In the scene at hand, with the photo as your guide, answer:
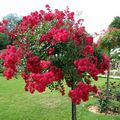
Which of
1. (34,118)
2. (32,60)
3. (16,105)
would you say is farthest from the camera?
(16,105)

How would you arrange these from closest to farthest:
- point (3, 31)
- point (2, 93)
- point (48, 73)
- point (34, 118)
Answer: point (48, 73), point (3, 31), point (34, 118), point (2, 93)

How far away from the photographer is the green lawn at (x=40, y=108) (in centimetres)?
898

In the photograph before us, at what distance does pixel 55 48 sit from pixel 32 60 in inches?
17.2

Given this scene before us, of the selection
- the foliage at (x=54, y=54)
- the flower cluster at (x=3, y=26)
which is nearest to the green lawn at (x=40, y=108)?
the foliage at (x=54, y=54)

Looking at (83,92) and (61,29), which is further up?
(61,29)

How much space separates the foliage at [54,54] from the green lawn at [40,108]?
3459 mm

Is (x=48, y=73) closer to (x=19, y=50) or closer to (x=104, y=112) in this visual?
(x=19, y=50)

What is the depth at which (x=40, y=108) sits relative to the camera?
10.2 metres

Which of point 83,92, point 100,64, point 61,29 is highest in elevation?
point 61,29

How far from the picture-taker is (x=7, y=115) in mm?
9391

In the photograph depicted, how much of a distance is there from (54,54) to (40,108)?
5232 millimetres

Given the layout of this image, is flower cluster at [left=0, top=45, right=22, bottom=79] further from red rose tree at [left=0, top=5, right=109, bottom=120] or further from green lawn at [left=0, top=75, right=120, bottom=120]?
green lawn at [left=0, top=75, right=120, bottom=120]

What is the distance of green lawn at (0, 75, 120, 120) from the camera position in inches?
354

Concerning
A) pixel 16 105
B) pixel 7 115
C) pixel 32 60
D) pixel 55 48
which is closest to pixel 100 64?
pixel 55 48
